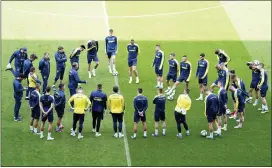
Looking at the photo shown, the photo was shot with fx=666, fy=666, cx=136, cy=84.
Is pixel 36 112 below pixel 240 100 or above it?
below

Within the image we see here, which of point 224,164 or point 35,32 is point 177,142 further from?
point 35,32

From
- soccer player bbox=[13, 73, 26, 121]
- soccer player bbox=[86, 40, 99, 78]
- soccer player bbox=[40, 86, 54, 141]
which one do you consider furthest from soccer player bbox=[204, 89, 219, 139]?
soccer player bbox=[13, 73, 26, 121]

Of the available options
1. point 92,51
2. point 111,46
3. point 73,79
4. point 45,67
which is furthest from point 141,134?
point 111,46

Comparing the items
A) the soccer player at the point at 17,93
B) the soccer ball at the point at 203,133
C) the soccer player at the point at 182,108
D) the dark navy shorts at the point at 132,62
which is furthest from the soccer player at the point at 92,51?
the soccer ball at the point at 203,133

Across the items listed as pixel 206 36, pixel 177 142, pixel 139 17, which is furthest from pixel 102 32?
pixel 177 142

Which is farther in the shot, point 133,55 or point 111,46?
point 111,46

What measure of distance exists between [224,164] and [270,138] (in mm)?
2855

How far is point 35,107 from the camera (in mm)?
23266

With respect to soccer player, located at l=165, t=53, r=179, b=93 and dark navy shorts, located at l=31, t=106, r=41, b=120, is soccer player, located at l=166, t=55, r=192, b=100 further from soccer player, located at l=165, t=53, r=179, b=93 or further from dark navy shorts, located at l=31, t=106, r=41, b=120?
dark navy shorts, located at l=31, t=106, r=41, b=120

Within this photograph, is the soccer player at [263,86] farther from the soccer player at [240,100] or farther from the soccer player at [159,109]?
the soccer player at [159,109]

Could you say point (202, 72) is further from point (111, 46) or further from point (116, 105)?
point (116, 105)

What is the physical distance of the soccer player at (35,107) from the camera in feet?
75.7

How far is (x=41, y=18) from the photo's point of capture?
1399 inches

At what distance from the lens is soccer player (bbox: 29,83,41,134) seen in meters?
23.1
